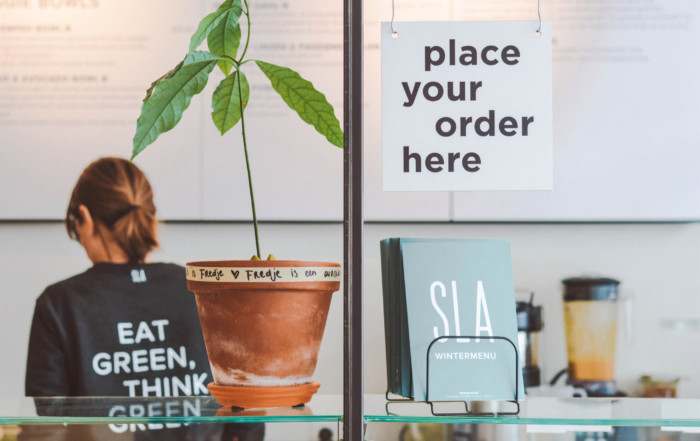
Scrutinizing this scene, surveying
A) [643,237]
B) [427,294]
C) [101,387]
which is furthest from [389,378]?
[643,237]

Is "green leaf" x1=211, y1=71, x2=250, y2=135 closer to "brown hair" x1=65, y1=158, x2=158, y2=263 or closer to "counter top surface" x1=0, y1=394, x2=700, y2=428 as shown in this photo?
"counter top surface" x1=0, y1=394, x2=700, y2=428

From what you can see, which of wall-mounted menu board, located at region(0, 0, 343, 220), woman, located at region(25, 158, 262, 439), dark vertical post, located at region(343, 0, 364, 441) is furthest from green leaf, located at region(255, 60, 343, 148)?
wall-mounted menu board, located at region(0, 0, 343, 220)

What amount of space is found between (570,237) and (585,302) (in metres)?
0.26

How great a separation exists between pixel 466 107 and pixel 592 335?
192cm

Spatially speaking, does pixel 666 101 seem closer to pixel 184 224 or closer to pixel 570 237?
pixel 570 237

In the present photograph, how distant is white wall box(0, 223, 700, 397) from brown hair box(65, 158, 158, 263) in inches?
19.3

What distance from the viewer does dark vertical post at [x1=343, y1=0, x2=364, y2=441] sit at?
654 millimetres

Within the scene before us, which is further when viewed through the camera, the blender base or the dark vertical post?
the blender base

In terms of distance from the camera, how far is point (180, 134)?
2.62 metres

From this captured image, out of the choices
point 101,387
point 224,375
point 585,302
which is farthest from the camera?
point 585,302

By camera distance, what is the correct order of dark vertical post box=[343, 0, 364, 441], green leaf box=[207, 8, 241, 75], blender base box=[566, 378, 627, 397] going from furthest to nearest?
blender base box=[566, 378, 627, 397] → green leaf box=[207, 8, 241, 75] → dark vertical post box=[343, 0, 364, 441]

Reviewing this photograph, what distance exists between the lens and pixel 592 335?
2496 millimetres

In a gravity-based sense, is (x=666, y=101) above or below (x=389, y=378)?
above

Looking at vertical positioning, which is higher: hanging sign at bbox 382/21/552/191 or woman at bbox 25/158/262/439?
hanging sign at bbox 382/21/552/191
